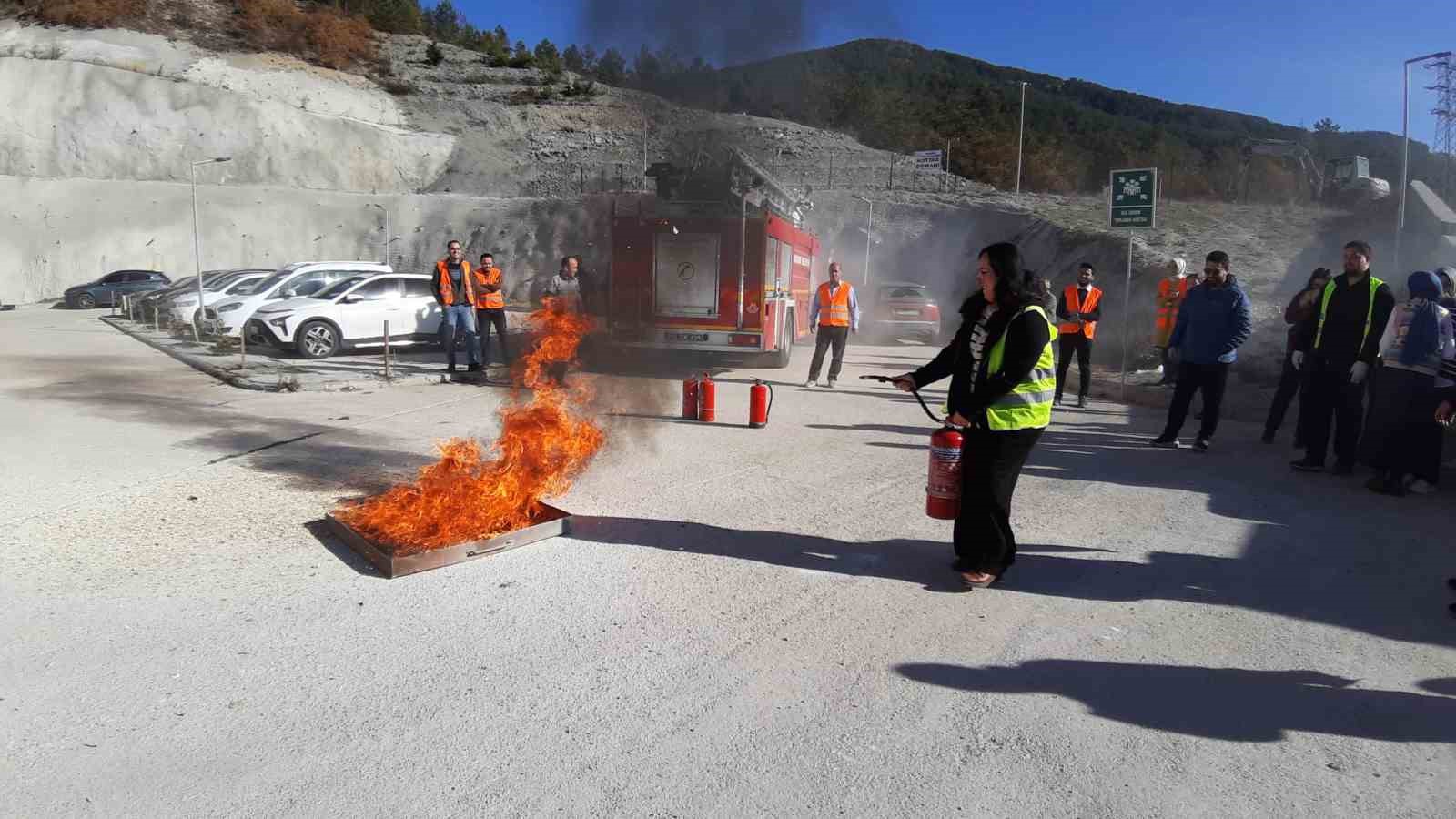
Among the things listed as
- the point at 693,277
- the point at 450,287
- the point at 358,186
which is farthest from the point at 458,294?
the point at 358,186

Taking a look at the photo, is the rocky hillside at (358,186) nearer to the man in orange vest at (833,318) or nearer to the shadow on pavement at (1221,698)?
the man in orange vest at (833,318)

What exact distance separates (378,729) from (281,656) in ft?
2.88

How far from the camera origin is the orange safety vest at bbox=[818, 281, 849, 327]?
12406mm

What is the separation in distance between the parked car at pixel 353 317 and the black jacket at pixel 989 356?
12227mm

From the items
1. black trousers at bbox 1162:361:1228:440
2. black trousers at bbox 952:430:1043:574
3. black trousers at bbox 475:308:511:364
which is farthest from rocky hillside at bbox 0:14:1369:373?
black trousers at bbox 952:430:1043:574

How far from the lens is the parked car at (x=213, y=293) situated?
21.4 meters

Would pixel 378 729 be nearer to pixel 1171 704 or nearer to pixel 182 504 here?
pixel 1171 704

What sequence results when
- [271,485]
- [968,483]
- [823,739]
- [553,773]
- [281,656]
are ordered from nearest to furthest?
[553,773]
[823,739]
[281,656]
[968,483]
[271,485]

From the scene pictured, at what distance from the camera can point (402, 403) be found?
10.7 m

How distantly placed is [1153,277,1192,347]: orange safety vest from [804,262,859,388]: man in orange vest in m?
4.05

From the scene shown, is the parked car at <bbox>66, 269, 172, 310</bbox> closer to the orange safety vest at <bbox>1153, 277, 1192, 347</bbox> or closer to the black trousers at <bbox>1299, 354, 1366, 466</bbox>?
the orange safety vest at <bbox>1153, 277, 1192, 347</bbox>

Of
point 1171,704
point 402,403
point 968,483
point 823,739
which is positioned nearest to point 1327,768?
point 1171,704

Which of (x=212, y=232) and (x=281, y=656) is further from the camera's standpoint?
(x=212, y=232)

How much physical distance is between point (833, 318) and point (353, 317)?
29.1ft
